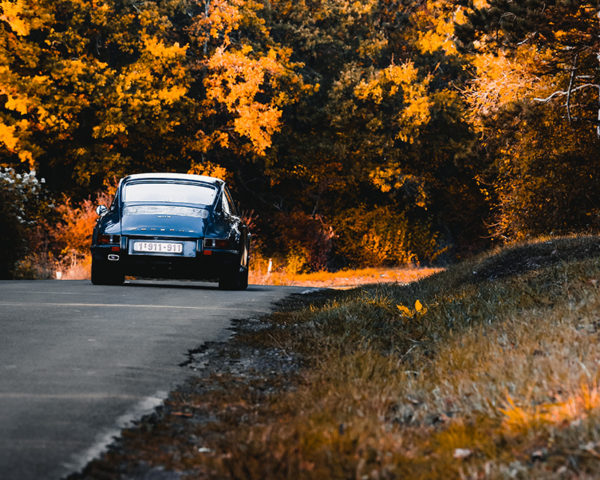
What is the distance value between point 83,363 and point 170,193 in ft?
26.6

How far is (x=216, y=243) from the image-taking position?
42.9ft

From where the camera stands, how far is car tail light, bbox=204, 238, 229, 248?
13.0m

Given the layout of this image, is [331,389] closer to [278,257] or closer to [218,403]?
[218,403]

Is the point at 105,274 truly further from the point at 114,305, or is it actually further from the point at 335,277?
the point at 335,277

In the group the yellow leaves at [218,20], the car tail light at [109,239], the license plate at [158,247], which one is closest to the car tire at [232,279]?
the license plate at [158,247]

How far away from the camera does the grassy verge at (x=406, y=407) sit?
12.3 ft

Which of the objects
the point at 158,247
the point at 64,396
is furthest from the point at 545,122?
the point at 64,396

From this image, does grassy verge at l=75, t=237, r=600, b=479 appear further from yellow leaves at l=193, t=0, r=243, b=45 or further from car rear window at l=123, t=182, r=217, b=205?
yellow leaves at l=193, t=0, r=243, b=45

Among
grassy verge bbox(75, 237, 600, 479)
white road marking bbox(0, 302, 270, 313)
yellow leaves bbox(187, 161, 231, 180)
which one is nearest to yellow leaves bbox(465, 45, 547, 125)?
yellow leaves bbox(187, 161, 231, 180)

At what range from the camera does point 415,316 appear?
335 inches

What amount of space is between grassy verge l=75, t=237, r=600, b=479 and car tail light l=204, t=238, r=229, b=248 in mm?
5250

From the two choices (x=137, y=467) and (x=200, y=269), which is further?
(x=200, y=269)

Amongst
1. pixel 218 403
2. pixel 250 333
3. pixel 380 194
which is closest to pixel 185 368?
pixel 218 403

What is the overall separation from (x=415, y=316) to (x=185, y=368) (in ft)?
9.97
